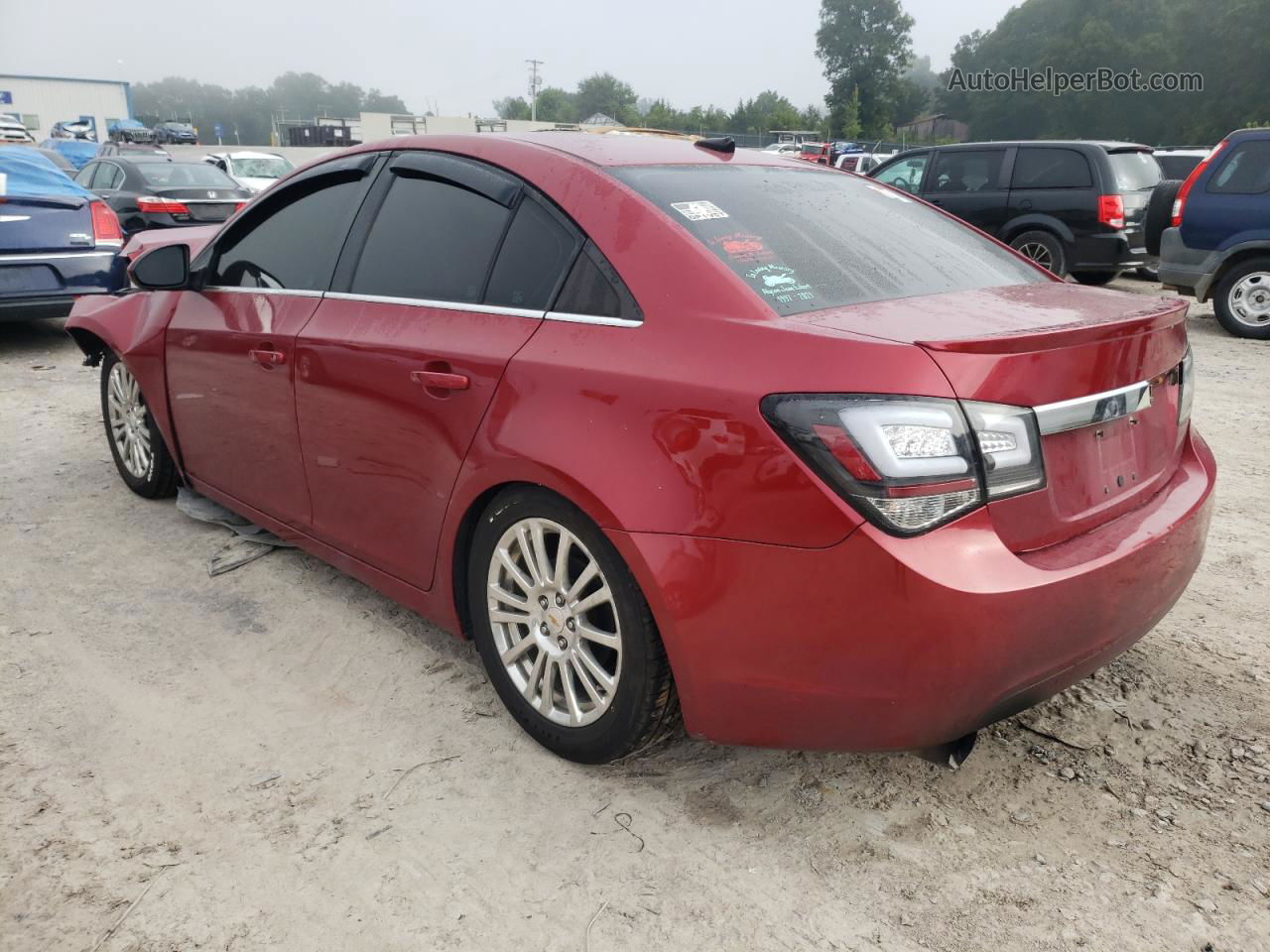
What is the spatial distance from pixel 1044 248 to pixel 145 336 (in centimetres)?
986

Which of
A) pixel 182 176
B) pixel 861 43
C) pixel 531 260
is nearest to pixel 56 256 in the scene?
pixel 182 176

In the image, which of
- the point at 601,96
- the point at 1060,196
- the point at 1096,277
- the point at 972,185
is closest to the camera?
the point at 1060,196

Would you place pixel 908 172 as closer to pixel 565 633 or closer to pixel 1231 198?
pixel 1231 198

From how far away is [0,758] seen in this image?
8.73 feet

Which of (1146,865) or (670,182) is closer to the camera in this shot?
(1146,865)

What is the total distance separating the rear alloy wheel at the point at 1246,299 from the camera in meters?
8.95

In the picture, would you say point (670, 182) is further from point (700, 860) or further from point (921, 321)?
point (700, 860)

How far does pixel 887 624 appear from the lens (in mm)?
1937

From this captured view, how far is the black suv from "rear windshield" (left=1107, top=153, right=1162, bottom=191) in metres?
0.02

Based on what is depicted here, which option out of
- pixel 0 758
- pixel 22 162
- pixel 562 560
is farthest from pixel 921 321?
pixel 22 162

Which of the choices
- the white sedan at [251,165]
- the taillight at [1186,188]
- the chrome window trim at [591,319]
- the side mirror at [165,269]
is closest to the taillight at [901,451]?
the chrome window trim at [591,319]

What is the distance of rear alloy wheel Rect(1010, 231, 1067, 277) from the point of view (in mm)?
10938

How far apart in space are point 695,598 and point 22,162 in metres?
8.66

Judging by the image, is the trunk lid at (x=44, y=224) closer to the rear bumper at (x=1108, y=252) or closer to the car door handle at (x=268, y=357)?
the car door handle at (x=268, y=357)
